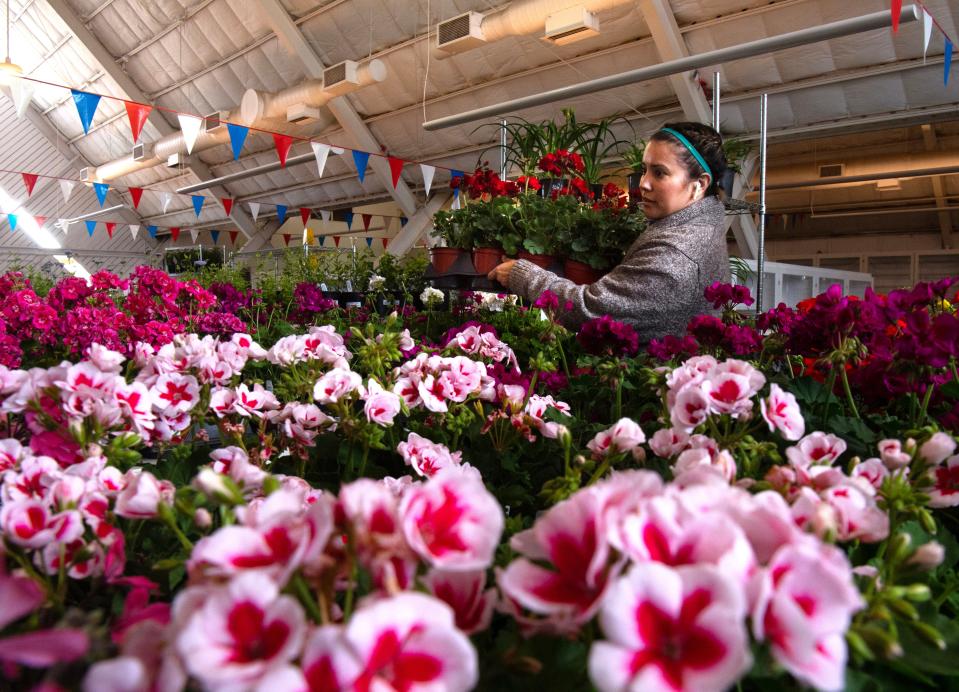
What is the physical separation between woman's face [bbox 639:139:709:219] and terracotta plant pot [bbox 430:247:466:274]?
1.86 feet

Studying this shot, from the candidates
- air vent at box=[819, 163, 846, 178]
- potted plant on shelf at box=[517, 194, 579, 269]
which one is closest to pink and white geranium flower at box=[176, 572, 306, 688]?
potted plant on shelf at box=[517, 194, 579, 269]

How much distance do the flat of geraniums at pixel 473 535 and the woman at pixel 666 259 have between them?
737 mm

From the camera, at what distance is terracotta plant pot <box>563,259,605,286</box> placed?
192 cm

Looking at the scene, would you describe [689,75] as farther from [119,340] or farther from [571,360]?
[119,340]

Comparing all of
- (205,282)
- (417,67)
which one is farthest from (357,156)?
(205,282)

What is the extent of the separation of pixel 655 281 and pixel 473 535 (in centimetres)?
143

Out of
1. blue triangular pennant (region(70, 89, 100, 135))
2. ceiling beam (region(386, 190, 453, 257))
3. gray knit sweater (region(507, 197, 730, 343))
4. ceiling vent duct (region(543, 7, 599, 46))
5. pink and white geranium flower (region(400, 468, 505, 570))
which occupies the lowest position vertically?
pink and white geranium flower (region(400, 468, 505, 570))

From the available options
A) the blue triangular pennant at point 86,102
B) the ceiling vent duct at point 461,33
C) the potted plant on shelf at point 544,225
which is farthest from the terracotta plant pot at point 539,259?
the blue triangular pennant at point 86,102

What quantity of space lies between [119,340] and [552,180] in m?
1.46

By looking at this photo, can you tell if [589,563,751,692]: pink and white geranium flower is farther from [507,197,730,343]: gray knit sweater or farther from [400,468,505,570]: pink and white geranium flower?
[507,197,730,343]: gray knit sweater

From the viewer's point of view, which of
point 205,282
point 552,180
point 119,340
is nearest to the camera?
point 119,340

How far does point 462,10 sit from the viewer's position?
6598 millimetres

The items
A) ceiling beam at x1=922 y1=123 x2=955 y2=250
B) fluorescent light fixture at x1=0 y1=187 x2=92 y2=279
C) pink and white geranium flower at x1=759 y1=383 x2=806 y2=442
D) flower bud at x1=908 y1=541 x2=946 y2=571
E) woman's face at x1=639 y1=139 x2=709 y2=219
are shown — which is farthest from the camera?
fluorescent light fixture at x1=0 y1=187 x2=92 y2=279

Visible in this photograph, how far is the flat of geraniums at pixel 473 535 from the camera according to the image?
248 millimetres
